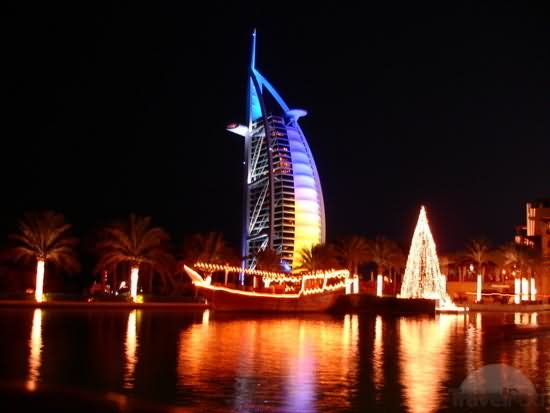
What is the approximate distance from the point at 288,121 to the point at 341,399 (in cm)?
10894

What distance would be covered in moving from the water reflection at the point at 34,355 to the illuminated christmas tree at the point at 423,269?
118 feet

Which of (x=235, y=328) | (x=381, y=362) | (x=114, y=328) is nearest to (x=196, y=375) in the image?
(x=381, y=362)

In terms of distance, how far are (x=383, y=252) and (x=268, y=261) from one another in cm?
1316

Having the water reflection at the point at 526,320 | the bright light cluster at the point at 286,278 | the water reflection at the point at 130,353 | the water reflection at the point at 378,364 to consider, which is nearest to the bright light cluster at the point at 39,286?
the bright light cluster at the point at 286,278

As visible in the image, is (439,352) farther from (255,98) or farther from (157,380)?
(255,98)

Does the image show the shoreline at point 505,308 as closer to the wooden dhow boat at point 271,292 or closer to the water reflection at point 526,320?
the water reflection at point 526,320

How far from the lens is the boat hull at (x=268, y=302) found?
60.8m

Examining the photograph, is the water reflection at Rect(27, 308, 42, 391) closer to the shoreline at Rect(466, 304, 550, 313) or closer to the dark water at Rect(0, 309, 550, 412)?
the dark water at Rect(0, 309, 550, 412)

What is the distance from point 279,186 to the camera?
117m

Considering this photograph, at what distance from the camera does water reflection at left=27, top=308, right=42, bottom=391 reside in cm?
1721

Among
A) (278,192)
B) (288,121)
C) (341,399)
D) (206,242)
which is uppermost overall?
(288,121)

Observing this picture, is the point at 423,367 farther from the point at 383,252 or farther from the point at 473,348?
the point at 383,252

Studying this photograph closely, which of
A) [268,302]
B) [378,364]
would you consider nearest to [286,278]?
[268,302]

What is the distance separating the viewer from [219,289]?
60.6m
